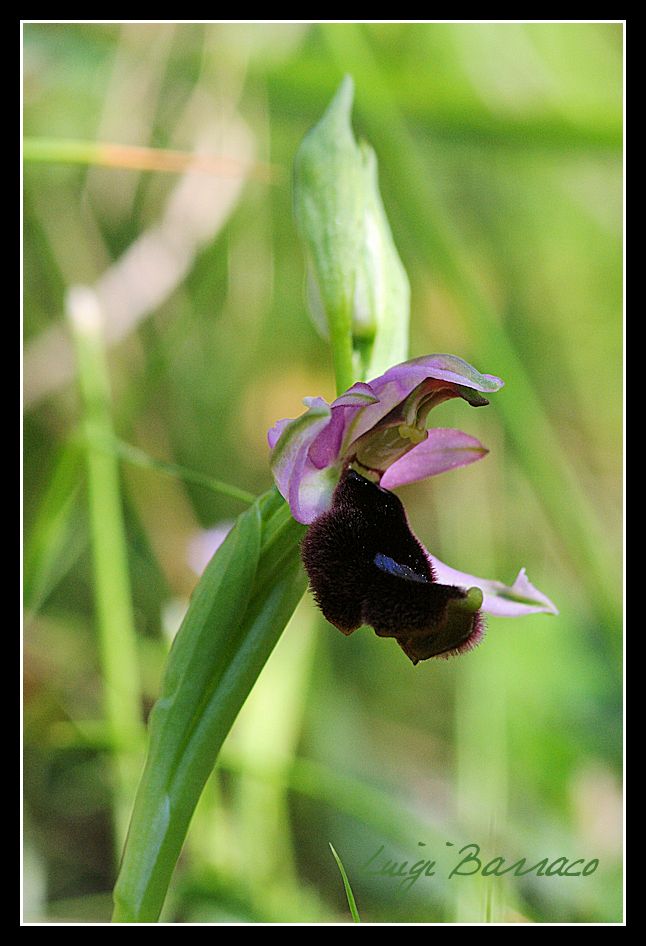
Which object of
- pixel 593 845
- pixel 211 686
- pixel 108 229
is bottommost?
pixel 593 845

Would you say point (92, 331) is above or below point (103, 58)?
below

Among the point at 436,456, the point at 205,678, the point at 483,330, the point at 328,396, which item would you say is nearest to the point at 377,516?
the point at 436,456

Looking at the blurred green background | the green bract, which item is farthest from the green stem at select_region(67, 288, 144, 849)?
the green bract

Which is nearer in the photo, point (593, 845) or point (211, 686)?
point (211, 686)

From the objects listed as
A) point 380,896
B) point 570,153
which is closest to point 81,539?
point 380,896
